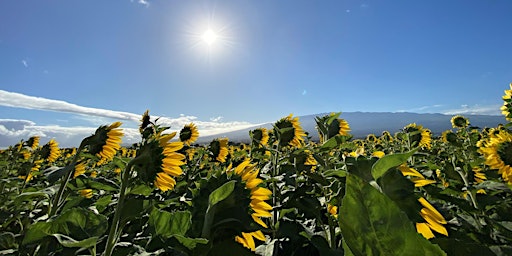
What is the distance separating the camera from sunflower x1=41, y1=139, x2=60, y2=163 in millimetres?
4789

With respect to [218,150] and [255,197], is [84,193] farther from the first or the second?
[218,150]

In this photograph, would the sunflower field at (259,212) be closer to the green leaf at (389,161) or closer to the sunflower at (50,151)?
the green leaf at (389,161)

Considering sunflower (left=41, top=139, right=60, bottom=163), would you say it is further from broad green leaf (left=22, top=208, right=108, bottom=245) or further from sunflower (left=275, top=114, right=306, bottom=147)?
broad green leaf (left=22, top=208, right=108, bottom=245)

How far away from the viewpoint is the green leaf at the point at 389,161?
1.96 feet

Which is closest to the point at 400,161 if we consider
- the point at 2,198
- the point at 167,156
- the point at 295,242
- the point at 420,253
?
the point at 420,253

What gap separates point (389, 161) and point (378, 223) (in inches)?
12.2

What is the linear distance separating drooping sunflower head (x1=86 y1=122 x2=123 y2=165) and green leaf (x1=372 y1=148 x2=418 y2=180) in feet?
6.32

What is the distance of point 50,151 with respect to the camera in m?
5.27

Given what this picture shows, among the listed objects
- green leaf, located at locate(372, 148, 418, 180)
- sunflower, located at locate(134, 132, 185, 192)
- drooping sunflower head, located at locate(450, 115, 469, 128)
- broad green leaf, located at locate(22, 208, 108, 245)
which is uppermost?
green leaf, located at locate(372, 148, 418, 180)

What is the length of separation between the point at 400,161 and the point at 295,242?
165cm

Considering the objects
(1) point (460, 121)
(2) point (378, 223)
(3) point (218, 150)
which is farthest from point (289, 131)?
(1) point (460, 121)

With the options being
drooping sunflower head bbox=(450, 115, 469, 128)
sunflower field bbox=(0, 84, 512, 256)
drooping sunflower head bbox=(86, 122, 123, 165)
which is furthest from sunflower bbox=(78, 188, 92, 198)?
drooping sunflower head bbox=(450, 115, 469, 128)

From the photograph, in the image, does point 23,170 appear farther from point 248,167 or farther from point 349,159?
point 349,159

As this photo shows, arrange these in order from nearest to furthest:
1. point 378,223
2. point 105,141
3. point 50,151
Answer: point 378,223
point 105,141
point 50,151
